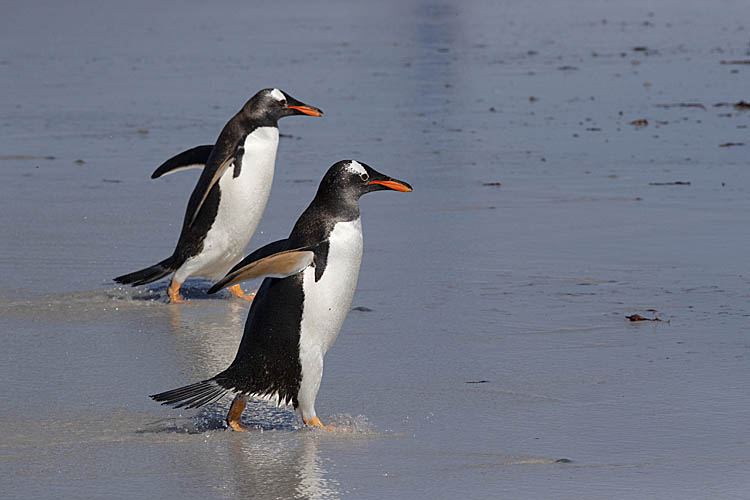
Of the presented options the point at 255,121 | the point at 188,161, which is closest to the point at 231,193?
the point at 255,121

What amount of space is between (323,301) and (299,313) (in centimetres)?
8

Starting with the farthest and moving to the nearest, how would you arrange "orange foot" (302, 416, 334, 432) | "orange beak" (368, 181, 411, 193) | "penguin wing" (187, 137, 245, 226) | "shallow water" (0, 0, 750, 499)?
"penguin wing" (187, 137, 245, 226) → "orange beak" (368, 181, 411, 193) → "orange foot" (302, 416, 334, 432) → "shallow water" (0, 0, 750, 499)

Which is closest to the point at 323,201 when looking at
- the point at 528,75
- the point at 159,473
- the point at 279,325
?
the point at 279,325

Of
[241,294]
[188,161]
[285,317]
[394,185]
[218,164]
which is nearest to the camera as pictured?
[285,317]

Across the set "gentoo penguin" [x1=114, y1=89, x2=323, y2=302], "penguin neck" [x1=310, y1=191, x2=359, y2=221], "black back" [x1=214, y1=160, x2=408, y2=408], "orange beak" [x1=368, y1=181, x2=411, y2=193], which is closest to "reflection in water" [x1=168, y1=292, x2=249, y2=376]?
"gentoo penguin" [x1=114, y1=89, x2=323, y2=302]

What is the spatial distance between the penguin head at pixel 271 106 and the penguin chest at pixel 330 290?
1742 millimetres

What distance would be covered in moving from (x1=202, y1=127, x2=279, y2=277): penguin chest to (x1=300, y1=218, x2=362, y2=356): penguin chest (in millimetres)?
1687

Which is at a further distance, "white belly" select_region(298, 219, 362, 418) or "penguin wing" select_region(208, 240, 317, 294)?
"white belly" select_region(298, 219, 362, 418)

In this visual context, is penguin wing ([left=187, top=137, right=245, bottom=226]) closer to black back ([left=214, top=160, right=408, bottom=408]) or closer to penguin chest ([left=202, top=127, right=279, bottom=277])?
penguin chest ([left=202, top=127, right=279, bottom=277])

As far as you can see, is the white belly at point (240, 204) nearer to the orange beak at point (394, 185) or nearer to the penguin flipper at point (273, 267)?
the orange beak at point (394, 185)

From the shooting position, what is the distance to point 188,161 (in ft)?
19.5

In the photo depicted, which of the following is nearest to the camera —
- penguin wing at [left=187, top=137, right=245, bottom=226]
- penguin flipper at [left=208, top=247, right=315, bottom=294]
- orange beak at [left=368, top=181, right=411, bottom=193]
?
penguin flipper at [left=208, top=247, right=315, bottom=294]

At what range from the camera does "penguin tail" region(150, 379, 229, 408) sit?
3.62 metres

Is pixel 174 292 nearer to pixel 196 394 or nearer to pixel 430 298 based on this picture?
pixel 430 298
